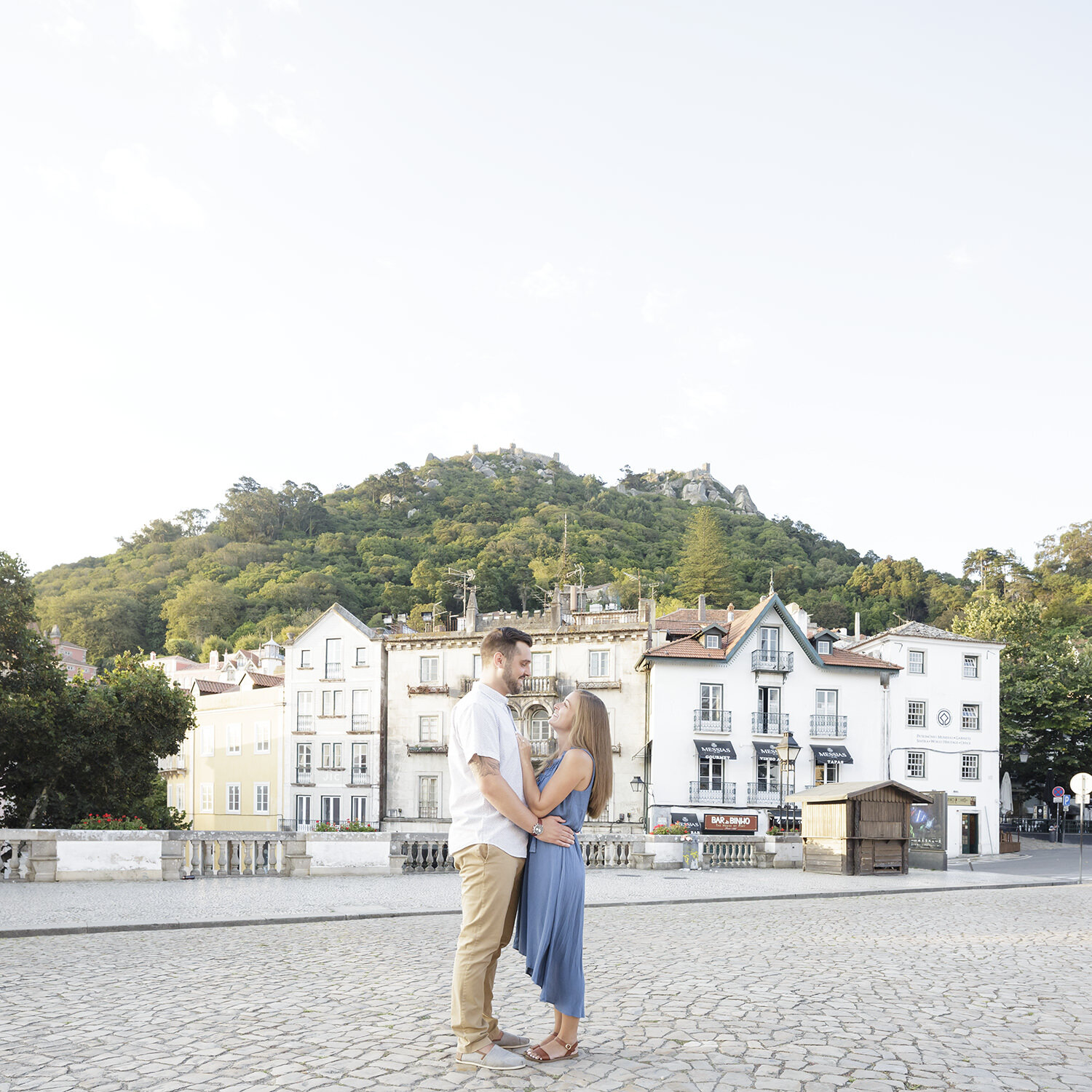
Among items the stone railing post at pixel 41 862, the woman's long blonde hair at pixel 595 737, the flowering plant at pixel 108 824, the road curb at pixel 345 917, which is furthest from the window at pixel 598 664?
the woman's long blonde hair at pixel 595 737

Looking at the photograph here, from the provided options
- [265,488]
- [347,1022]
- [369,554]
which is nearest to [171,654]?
[369,554]

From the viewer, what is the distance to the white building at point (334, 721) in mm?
54969

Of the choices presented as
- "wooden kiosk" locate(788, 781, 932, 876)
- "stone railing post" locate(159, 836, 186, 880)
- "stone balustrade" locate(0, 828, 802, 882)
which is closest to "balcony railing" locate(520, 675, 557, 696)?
"stone balustrade" locate(0, 828, 802, 882)

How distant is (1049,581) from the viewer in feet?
295

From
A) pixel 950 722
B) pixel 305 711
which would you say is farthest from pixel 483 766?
pixel 305 711

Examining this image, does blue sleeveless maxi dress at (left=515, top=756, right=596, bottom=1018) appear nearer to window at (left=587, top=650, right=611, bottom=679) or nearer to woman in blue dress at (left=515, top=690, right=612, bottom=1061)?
woman in blue dress at (left=515, top=690, right=612, bottom=1061)

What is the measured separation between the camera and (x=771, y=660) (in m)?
50.1

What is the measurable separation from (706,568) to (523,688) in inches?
1435

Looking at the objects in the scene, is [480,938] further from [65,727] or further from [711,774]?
[711,774]

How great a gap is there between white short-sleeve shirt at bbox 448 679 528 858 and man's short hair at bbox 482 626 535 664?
0.20 m

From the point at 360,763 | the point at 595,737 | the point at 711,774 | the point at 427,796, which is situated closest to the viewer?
the point at 595,737

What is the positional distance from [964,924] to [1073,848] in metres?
41.4

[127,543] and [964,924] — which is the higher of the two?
[127,543]

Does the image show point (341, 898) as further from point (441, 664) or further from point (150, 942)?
point (441, 664)
